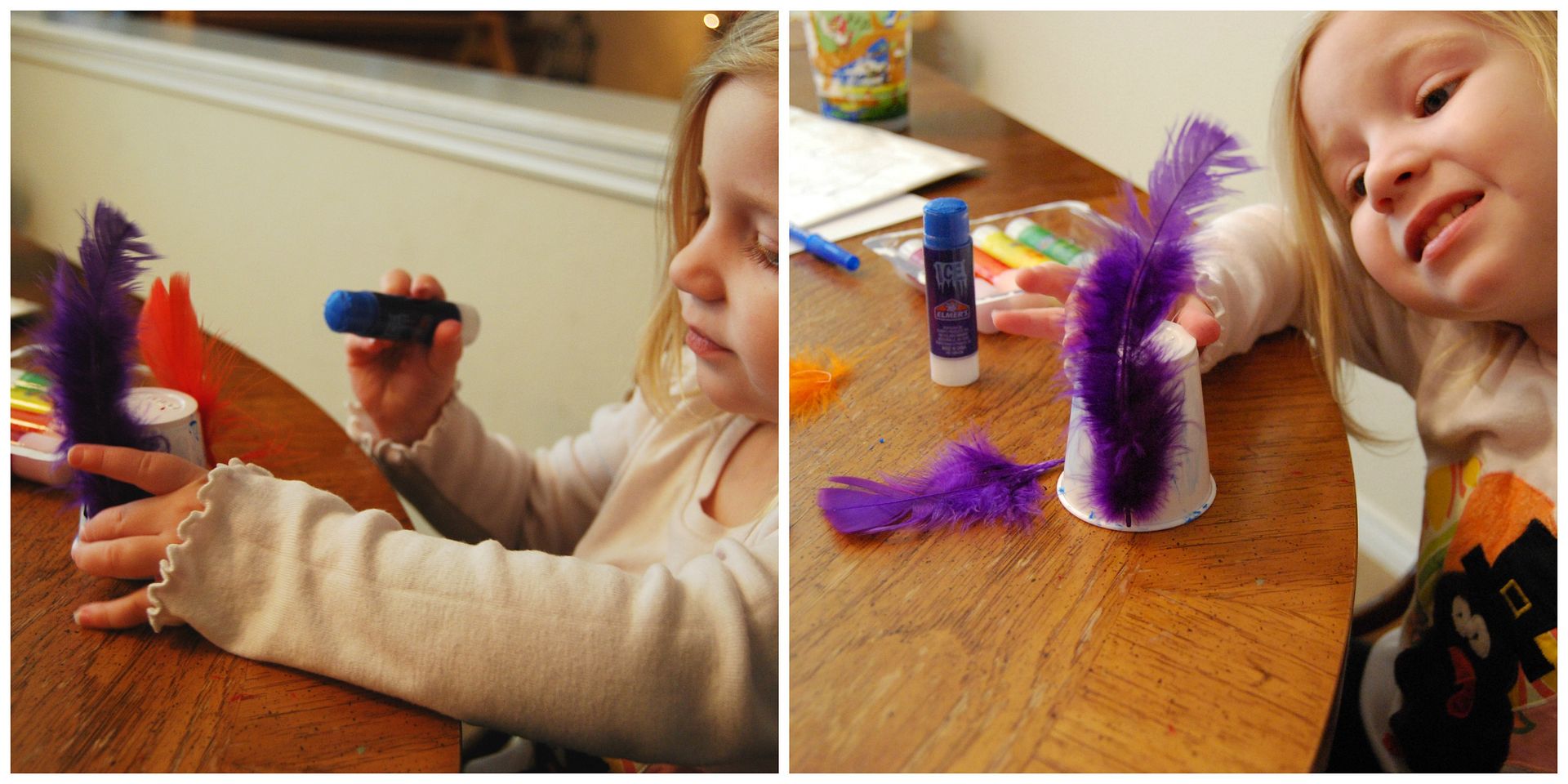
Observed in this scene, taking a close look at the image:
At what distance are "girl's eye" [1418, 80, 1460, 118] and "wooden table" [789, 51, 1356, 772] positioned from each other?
0.60 feet

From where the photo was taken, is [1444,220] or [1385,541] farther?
[1385,541]

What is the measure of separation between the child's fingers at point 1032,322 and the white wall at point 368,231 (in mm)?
775

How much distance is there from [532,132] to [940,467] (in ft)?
3.35

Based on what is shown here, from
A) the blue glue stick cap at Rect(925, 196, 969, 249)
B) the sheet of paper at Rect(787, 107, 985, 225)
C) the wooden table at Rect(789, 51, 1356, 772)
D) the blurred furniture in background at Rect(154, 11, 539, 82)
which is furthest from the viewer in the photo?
the blurred furniture in background at Rect(154, 11, 539, 82)

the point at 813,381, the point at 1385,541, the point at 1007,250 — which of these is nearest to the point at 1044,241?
the point at 1007,250

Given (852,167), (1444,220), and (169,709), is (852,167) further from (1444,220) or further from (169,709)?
(169,709)

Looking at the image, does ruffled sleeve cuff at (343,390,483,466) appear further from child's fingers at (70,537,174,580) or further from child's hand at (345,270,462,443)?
child's fingers at (70,537,174,580)

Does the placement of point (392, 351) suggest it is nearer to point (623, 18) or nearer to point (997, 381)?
point (997, 381)

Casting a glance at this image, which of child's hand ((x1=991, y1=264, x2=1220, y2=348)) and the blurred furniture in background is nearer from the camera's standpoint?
child's hand ((x1=991, y1=264, x2=1220, y2=348))

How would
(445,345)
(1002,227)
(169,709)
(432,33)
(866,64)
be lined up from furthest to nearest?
(432,33)
(866,64)
(1002,227)
(445,345)
(169,709)

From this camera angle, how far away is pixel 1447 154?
557mm

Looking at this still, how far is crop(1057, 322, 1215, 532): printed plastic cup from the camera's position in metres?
0.52

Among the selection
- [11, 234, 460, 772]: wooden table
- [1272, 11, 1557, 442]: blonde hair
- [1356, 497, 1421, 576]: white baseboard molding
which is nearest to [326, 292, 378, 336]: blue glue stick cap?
[11, 234, 460, 772]: wooden table

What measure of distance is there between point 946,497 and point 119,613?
0.42m
